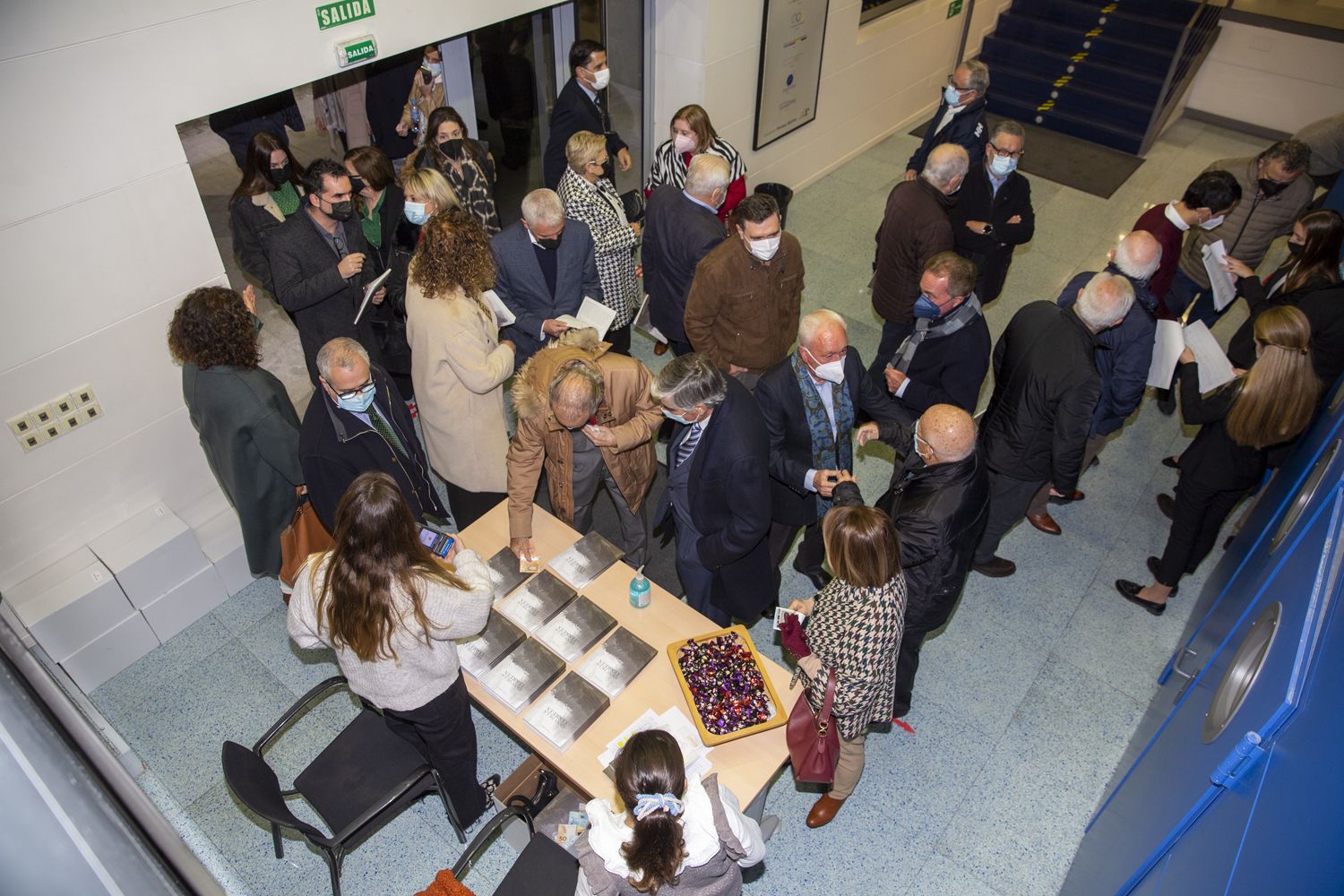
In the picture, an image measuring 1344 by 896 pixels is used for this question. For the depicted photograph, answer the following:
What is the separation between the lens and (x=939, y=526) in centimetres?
312

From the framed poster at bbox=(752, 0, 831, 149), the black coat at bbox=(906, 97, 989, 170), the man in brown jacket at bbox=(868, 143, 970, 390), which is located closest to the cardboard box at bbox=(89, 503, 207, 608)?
the man in brown jacket at bbox=(868, 143, 970, 390)

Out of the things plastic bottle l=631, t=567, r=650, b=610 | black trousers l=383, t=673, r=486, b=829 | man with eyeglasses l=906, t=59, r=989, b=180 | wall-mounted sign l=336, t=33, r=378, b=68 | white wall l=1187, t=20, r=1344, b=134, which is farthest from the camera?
white wall l=1187, t=20, r=1344, b=134

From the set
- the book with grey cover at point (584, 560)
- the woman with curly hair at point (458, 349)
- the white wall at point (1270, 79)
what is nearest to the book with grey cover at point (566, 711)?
the book with grey cover at point (584, 560)

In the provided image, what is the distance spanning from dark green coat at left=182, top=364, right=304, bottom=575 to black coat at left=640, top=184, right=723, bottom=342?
2206 mm

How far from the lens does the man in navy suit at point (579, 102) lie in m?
5.39

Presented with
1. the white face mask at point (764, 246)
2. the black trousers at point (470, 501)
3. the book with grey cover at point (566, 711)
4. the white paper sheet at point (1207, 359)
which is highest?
→ the white face mask at point (764, 246)

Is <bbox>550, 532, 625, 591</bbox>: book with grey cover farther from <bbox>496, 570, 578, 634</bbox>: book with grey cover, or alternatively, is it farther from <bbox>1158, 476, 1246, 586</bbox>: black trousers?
<bbox>1158, 476, 1246, 586</bbox>: black trousers

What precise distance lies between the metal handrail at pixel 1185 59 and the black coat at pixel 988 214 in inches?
179

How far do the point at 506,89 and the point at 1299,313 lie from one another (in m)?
5.29

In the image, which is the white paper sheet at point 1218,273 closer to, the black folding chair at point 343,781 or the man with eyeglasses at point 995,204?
the man with eyeglasses at point 995,204

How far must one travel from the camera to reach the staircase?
8.69 m

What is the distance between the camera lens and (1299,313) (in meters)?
3.60

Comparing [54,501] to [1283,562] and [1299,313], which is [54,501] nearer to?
[1283,562]

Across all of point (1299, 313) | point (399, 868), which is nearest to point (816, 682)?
point (399, 868)
